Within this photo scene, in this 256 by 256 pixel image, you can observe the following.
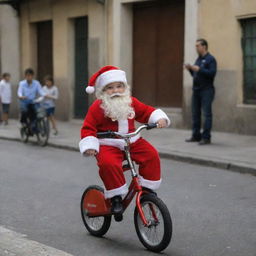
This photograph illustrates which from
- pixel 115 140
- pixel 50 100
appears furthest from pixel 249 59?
pixel 115 140

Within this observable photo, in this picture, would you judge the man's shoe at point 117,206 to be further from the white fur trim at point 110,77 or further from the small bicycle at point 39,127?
the small bicycle at point 39,127

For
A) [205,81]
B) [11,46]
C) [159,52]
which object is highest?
[11,46]

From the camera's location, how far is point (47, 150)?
40.9 feet

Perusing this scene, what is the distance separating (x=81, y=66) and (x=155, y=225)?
13.2 meters

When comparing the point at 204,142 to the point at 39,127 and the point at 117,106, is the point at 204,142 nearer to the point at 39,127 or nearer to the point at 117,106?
the point at 39,127

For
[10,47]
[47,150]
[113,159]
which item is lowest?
[47,150]

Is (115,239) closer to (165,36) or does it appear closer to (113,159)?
(113,159)

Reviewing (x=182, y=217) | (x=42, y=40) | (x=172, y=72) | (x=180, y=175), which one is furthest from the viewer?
(x=42, y=40)

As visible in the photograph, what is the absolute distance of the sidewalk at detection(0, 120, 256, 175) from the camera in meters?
9.62

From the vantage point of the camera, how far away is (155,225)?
16.7ft

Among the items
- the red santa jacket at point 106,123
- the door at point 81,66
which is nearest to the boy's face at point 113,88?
the red santa jacket at point 106,123

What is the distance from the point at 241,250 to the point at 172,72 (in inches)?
415

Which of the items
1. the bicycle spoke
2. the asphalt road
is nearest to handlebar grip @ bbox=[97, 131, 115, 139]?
the bicycle spoke

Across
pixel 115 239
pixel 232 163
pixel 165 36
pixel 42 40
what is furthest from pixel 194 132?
pixel 42 40
